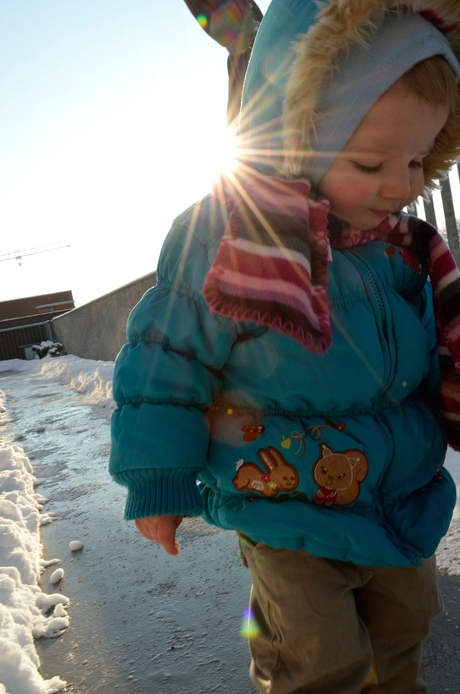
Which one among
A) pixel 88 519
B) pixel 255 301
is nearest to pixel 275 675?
pixel 255 301

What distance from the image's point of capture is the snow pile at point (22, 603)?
5.02 ft

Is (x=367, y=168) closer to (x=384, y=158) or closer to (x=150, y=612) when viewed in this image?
(x=384, y=158)

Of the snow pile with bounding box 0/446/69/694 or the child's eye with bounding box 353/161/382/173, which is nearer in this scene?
the child's eye with bounding box 353/161/382/173

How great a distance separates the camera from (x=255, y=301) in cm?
117

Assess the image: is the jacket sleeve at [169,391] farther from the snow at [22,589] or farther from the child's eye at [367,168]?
the snow at [22,589]

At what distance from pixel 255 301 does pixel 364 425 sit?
1.24ft

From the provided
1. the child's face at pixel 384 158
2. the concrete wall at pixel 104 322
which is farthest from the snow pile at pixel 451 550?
the concrete wall at pixel 104 322

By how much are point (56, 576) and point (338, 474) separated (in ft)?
4.72

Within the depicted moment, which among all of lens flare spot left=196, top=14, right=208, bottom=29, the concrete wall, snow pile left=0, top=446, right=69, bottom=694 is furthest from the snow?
the concrete wall

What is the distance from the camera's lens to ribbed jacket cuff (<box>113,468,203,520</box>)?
121 centimetres

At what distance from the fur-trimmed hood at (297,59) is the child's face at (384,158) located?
0.10 meters

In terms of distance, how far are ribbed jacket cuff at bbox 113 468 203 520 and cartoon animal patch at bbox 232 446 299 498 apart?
0.44 ft

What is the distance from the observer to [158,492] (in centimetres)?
122

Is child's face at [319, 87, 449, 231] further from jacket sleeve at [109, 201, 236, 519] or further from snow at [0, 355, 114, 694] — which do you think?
snow at [0, 355, 114, 694]
